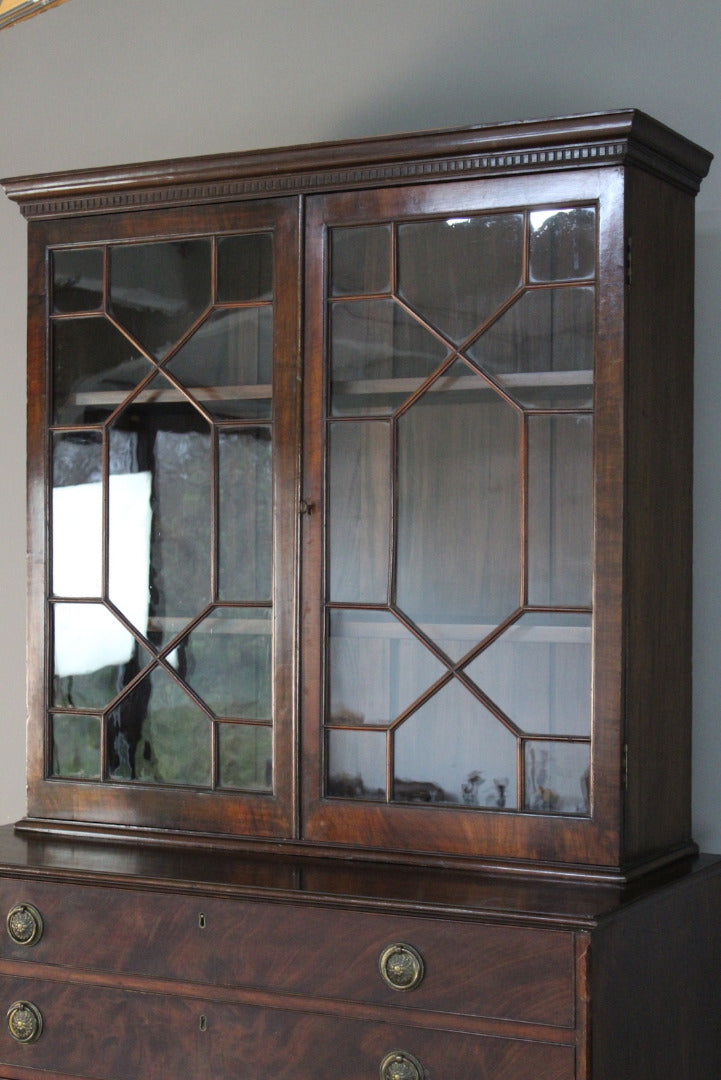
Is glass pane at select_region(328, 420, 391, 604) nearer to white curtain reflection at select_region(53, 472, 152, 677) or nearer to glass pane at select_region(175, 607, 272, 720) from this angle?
glass pane at select_region(175, 607, 272, 720)

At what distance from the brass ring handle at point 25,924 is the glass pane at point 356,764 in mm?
446

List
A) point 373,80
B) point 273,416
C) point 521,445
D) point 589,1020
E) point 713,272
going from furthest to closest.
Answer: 1. point 373,80
2. point 713,272
3. point 273,416
4. point 521,445
5. point 589,1020

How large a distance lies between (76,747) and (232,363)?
0.64 meters

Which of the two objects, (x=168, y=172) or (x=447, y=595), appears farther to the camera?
(x=168, y=172)

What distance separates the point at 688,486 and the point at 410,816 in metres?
0.63

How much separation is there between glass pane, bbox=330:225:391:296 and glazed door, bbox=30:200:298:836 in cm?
6

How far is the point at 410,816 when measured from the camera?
1.78m

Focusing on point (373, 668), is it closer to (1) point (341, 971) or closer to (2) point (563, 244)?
(1) point (341, 971)

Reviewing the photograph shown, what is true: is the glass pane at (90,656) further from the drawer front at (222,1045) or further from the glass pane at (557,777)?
the glass pane at (557,777)

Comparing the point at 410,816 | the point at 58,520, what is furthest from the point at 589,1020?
the point at 58,520

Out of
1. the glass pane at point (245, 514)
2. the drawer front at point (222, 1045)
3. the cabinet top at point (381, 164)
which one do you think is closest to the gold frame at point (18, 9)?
the cabinet top at point (381, 164)

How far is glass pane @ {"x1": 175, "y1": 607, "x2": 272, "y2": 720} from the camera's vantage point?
74.3 inches

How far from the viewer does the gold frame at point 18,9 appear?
71 centimetres

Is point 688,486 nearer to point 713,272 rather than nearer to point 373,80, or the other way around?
point 713,272
